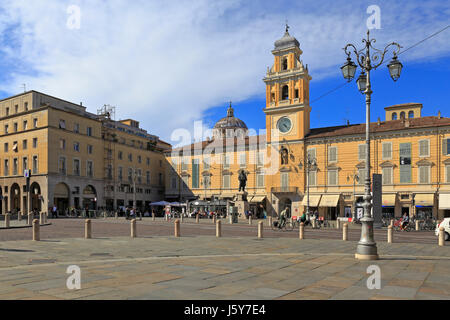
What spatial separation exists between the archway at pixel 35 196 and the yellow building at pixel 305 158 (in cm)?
2077

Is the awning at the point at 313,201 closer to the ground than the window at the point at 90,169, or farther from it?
closer to the ground

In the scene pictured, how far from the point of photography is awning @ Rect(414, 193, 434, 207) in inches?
1694

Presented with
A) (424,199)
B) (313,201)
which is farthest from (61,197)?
(424,199)

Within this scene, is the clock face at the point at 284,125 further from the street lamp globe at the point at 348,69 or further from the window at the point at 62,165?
the street lamp globe at the point at 348,69

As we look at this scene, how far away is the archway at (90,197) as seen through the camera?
54984mm

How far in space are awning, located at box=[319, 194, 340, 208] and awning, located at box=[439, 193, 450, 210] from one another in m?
11.1

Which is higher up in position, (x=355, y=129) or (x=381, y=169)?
(x=355, y=129)

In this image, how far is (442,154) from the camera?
4384cm

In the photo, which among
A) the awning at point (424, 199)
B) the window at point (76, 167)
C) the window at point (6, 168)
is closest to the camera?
the awning at point (424, 199)

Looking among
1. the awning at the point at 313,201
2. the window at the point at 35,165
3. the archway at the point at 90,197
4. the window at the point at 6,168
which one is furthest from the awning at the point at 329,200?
the window at the point at 6,168

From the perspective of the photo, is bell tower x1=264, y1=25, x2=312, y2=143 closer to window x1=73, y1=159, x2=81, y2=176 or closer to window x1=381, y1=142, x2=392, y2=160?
window x1=381, y1=142, x2=392, y2=160

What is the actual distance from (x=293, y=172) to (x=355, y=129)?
31.5 ft
